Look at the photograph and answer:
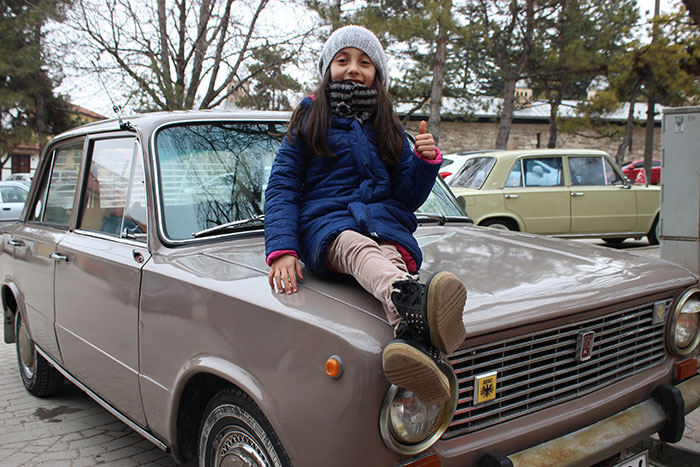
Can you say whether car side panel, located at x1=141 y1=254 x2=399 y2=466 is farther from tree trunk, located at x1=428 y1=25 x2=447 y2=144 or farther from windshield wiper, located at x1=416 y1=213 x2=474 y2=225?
tree trunk, located at x1=428 y1=25 x2=447 y2=144

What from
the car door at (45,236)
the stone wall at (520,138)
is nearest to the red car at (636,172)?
the stone wall at (520,138)

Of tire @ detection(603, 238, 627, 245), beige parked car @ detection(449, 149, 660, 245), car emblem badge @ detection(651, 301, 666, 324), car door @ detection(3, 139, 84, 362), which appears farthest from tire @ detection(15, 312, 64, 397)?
tire @ detection(603, 238, 627, 245)

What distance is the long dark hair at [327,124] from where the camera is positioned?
242cm

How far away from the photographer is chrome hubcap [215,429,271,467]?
1.97 m

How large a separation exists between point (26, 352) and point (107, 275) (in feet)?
6.64

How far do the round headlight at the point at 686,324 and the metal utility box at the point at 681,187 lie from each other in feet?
10.7

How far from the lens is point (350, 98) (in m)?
2.48

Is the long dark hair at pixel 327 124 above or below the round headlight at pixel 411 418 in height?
above

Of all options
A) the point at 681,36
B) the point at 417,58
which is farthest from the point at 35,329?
the point at 417,58

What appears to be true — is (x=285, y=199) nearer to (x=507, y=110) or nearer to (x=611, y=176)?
(x=611, y=176)

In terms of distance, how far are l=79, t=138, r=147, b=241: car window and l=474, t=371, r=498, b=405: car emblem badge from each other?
171cm

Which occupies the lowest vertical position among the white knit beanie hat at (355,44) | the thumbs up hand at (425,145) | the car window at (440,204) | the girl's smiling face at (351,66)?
the car window at (440,204)

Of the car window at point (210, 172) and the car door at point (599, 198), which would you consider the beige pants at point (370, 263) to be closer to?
the car window at point (210, 172)

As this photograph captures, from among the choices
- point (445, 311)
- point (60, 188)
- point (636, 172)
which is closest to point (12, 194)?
point (60, 188)
